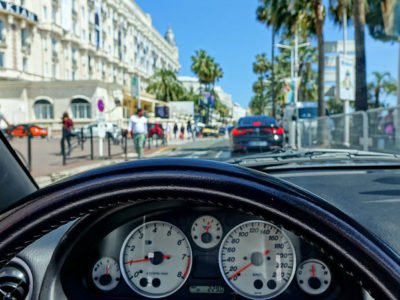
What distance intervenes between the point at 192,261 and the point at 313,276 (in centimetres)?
47

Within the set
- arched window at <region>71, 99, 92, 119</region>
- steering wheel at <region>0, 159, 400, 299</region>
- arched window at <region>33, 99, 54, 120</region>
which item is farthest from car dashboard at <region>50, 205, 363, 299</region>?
arched window at <region>33, 99, 54, 120</region>

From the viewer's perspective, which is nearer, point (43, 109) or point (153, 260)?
point (153, 260)

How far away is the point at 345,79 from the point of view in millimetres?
16406

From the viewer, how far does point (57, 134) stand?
4591 centimetres

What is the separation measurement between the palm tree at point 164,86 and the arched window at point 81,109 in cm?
3178

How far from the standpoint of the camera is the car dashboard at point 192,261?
1.57 m

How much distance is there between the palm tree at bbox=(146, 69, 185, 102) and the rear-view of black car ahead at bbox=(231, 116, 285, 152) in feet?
214

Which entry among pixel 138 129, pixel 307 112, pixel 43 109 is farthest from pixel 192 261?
pixel 43 109

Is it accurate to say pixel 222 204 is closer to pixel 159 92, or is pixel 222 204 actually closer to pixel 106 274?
pixel 106 274

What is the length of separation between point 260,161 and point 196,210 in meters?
1.07

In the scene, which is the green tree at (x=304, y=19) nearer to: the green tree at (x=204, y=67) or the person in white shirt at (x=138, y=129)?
the person in white shirt at (x=138, y=129)

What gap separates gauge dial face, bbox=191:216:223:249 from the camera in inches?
65.4

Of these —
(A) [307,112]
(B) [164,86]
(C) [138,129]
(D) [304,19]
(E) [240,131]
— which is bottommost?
(E) [240,131]

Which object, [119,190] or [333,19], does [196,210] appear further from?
[333,19]
